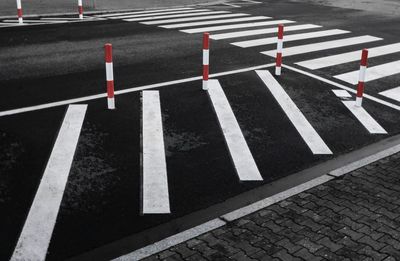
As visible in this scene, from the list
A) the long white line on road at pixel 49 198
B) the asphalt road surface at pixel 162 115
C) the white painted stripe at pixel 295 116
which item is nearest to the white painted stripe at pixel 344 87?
the asphalt road surface at pixel 162 115

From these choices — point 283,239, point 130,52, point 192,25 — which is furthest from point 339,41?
point 283,239

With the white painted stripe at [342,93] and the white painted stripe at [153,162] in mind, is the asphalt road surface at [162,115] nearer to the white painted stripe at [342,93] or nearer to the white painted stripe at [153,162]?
the white painted stripe at [153,162]

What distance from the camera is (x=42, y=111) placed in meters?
8.59

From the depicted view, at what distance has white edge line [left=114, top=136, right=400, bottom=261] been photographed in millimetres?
5031

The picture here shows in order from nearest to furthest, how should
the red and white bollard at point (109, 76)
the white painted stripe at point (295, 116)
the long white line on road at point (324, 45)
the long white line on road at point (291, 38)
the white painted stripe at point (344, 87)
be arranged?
the white painted stripe at point (295, 116), the red and white bollard at point (109, 76), the white painted stripe at point (344, 87), the long white line on road at point (324, 45), the long white line on road at point (291, 38)

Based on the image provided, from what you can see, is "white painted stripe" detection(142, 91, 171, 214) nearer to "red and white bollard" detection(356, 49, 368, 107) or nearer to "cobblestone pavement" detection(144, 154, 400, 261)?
"cobblestone pavement" detection(144, 154, 400, 261)

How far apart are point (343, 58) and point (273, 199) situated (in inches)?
315

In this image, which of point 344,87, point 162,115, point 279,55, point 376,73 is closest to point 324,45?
point 376,73

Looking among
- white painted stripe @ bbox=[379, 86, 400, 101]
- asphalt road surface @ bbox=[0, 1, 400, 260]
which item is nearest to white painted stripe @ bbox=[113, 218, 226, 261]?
asphalt road surface @ bbox=[0, 1, 400, 260]

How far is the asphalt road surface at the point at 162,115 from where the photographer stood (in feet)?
18.6

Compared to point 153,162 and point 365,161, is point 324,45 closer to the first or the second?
point 365,161

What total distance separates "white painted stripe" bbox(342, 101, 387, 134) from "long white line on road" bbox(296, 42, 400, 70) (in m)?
2.72

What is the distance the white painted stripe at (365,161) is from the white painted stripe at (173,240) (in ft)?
7.09

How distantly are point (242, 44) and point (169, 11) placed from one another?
7128 millimetres
